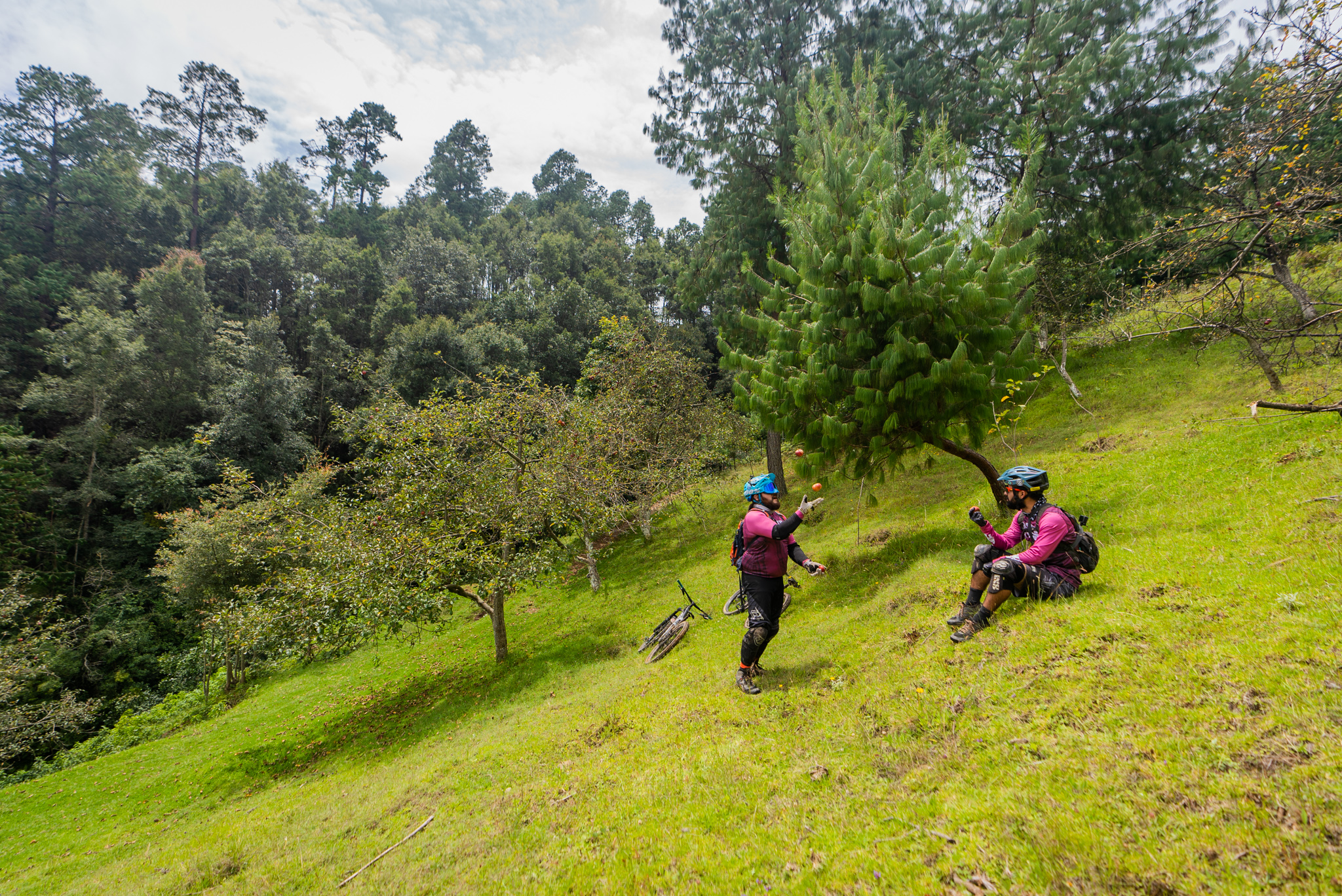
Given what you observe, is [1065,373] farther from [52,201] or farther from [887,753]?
[52,201]

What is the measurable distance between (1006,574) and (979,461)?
5.33 meters

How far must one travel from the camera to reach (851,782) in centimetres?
430

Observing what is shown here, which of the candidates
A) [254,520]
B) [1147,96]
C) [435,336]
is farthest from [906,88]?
[435,336]

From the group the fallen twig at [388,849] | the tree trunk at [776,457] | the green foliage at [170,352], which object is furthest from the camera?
the green foliage at [170,352]

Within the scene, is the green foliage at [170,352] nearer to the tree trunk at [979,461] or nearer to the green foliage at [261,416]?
the green foliage at [261,416]

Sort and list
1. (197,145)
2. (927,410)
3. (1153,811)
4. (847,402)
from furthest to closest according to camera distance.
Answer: (197,145), (847,402), (927,410), (1153,811)

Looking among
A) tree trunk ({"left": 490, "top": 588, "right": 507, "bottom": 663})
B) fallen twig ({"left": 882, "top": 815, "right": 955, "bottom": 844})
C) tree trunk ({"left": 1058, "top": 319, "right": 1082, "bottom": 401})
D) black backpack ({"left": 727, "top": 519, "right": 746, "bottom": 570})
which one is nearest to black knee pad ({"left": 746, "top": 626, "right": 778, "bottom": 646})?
black backpack ({"left": 727, "top": 519, "right": 746, "bottom": 570})

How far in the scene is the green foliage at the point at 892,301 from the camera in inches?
333

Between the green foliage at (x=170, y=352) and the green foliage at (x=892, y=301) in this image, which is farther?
the green foliage at (x=170, y=352)

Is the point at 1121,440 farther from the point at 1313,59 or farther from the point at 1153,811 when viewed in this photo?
the point at 1153,811

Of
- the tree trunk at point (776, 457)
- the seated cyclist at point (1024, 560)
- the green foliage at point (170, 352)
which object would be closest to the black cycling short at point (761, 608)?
the seated cyclist at point (1024, 560)

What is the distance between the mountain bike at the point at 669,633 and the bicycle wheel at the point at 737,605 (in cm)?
100

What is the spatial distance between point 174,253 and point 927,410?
51.7 metres

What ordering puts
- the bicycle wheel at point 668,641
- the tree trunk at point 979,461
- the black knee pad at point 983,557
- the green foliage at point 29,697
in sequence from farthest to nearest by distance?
the green foliage at point 29,697, the bicycle wheel at point 668,641, the tree trunk at point 979,461, the black knee pad at point 983,557
